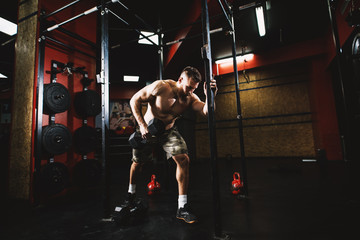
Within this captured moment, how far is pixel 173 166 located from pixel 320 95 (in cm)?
482

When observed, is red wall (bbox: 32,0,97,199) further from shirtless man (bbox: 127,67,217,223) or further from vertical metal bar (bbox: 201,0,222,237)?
vertical metal bar (bbox: 201,0,222,237)

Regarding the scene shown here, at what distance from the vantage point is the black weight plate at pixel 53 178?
2.43 m

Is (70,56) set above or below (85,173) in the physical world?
above

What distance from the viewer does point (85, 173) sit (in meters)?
3.01

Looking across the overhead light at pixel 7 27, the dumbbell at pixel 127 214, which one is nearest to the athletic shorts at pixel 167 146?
the dumbbell at pixel 127 214

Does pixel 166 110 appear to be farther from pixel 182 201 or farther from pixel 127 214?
pixel 127 214

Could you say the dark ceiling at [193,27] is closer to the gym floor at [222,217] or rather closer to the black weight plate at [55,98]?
the black weight plate at [55,98]

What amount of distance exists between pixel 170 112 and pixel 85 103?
180cm

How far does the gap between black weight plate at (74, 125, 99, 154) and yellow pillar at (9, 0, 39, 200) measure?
662mm

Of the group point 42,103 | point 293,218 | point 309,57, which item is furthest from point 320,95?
point 42,103

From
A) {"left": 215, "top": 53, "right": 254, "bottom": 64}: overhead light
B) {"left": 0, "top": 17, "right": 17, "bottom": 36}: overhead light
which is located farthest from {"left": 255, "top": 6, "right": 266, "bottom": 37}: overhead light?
{"left": 0, "top": 17, "right": 17, "bottom": 36}: overhead light

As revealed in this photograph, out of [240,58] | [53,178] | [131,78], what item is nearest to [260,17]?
[240,58]

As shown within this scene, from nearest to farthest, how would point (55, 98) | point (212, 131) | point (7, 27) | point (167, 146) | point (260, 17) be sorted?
point (212, 131), point (167, 146), point (55, 98), point (260, 17), point (7, 27)

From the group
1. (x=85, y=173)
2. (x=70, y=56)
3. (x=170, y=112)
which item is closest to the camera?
(x=170, y=112)
